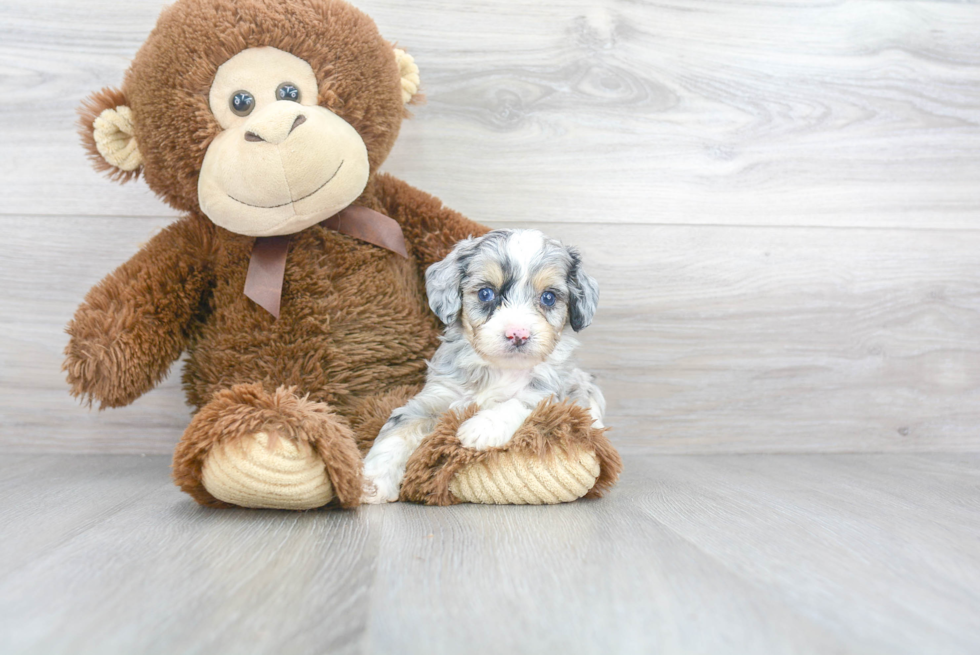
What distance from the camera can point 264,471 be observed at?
1.15 m

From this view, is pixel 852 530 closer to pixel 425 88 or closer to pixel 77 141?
pixel 425 88

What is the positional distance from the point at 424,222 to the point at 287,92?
1.36 feet

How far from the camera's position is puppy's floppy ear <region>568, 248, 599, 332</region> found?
4.82 feet

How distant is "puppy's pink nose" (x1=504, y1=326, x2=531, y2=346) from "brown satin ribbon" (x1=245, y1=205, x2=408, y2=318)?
40cm

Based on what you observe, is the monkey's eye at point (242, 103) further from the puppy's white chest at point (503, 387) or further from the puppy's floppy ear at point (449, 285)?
the puppy's white chest at point (503, 387)

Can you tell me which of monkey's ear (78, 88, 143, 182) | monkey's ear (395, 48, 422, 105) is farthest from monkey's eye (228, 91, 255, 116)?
monkey's ear (395, 48, 422, 105)

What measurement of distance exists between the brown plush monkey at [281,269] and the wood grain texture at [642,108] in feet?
1.14

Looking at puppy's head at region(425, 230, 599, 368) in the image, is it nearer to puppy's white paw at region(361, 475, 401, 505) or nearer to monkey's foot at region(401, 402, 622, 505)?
monkey's foot at region(401, 402, 622, 505)

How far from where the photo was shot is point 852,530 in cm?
121

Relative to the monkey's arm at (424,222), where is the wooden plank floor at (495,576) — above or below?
below

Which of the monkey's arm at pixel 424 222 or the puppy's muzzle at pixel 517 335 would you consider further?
the monkey's arm at pixel 424 222

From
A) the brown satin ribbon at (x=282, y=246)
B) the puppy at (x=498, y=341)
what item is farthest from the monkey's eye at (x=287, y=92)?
the puppy at (x=498, y=341)

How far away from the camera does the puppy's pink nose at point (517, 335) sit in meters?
1.32

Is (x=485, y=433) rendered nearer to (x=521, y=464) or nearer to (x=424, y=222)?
(x=521, y=464)
